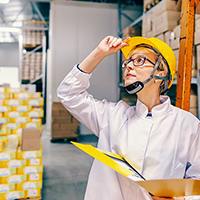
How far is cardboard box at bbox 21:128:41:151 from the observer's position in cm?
312

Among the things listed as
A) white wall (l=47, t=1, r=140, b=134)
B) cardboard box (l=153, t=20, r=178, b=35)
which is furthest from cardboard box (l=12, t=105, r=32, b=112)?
white wall (l=47, t=1, r=140, b=134)

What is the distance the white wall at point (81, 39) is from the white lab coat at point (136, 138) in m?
5.82

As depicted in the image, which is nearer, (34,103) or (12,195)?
(12,195)

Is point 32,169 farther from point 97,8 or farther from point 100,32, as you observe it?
point 97,8

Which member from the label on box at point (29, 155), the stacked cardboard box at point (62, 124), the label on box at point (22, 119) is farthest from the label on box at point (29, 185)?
the stacked cardboard box at point (62, 124)

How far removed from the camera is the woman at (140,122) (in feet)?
3.97

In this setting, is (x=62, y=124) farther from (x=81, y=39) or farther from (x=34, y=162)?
(x=34, y=162)

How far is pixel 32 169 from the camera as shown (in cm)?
316

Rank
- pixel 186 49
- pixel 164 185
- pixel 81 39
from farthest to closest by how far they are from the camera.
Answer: pixel 81 39 → pixel 186 49 → pixel 164 185

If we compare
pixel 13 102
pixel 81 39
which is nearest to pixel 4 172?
pixel 13 102

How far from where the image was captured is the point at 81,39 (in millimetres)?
7320

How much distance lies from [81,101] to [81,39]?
20.6ft

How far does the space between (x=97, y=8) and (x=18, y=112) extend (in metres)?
5.27

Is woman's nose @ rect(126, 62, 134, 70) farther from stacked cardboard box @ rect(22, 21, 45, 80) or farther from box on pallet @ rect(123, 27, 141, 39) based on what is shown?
stacked cardboard box @ rect(22, 21, 45, 80)
